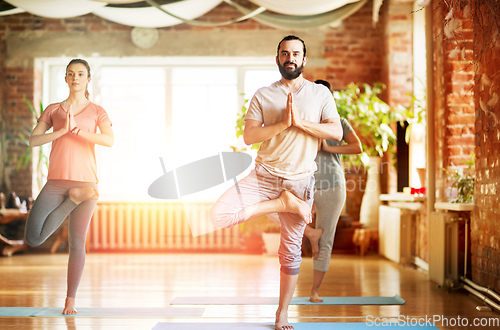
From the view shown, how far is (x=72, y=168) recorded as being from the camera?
306 cm

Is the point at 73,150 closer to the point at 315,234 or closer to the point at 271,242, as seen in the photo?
the point at 315,234

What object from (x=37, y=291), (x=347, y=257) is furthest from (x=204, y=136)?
(x=37, y=291)

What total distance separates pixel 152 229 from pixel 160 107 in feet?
5.46

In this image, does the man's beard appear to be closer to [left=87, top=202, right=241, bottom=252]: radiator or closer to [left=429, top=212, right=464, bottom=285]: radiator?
[left=429, top=212, right=464, bottom=285]: radiator

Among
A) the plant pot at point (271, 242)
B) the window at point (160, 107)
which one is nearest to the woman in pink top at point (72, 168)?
the plant pot at point (271, 242)

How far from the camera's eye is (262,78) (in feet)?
23.2

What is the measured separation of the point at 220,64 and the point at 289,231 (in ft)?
15.6

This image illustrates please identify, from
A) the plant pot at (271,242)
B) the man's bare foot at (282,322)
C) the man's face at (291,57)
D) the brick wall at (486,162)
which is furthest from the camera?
the plant pot at (271,242)

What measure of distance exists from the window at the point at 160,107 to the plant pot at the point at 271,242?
3.58ft

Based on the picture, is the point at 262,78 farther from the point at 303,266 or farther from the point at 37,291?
the point at 37,291

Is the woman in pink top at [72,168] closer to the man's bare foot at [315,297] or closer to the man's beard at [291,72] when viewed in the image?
the man's beard at [291,72]

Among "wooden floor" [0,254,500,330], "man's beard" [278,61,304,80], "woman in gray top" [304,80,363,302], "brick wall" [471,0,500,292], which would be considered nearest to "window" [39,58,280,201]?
"wooden floor" [0,254,500,330]

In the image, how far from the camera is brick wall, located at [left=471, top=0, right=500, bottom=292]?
10.7ft

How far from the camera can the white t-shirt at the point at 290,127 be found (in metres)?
2.55
